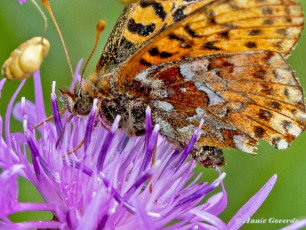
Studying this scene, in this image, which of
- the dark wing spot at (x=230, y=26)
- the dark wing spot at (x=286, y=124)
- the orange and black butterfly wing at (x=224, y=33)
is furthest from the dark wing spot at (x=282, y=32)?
the dark wing spot at (x=286, y=124)

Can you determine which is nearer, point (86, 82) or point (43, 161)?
point (43, 161)

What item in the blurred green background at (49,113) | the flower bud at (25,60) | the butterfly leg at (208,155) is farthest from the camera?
the blurred green background at (49,113)

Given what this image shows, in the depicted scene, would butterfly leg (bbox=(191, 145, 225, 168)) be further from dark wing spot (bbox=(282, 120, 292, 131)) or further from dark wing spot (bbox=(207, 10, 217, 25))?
dark wing spot (bbox=(207, 10, 217, 25))

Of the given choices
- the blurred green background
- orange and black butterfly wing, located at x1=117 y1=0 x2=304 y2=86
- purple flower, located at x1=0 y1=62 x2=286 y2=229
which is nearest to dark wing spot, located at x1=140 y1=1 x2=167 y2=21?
orange and black butterfly wing, located at x1=117 y1=0 x2=304 y2=86

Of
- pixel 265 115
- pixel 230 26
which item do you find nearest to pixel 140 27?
pixel 230 26

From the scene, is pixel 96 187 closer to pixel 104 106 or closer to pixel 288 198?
pixel 104 106

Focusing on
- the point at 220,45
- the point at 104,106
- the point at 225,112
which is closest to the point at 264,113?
the point at 225,112

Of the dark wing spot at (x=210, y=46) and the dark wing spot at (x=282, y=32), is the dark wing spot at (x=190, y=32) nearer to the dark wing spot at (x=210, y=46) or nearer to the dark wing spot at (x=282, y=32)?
the dark wing spot at (x=210, y=46)
